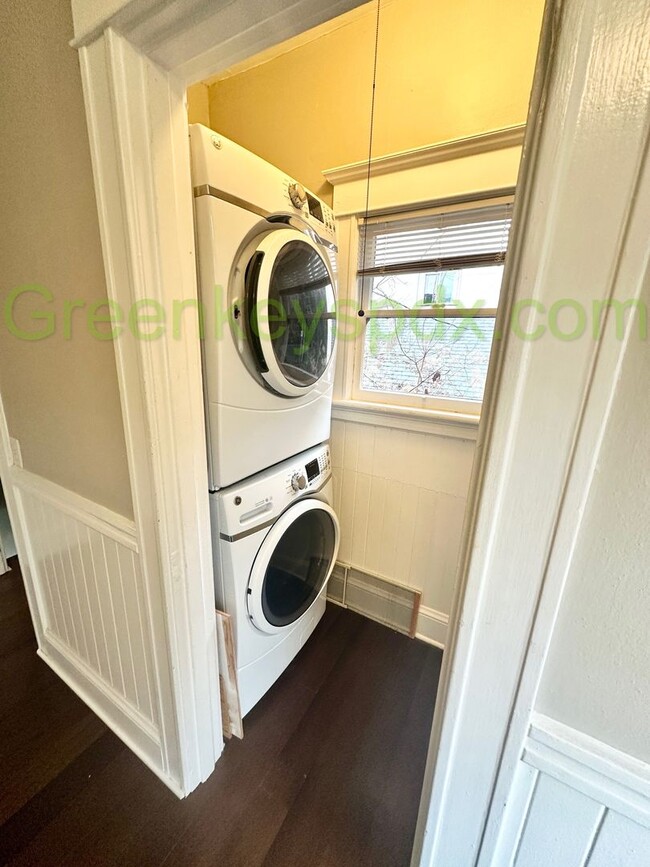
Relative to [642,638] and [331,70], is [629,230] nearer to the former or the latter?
[642,638]

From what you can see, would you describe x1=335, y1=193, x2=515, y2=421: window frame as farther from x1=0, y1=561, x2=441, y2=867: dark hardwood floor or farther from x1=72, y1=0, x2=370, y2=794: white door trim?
x1=0, y1=561, x2=441, y2=867: dark hardwood floor

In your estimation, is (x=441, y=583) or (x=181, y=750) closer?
(x=181, y=750)

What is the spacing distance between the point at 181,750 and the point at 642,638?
1.22m

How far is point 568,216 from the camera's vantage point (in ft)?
1.23

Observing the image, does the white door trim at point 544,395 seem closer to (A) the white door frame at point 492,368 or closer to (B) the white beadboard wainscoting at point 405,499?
(A) the white door frame at point 492,368

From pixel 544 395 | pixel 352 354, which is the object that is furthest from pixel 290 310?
pixel 544 395

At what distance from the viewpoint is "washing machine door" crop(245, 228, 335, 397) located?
0.97 meters

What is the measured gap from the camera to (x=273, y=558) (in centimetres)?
123

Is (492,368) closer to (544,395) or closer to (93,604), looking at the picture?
(544,395)

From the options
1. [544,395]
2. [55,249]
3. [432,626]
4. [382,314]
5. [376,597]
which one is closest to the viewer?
[544,395]

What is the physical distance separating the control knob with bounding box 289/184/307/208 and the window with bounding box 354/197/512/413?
1.39 ft

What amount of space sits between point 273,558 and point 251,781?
0.69 metres

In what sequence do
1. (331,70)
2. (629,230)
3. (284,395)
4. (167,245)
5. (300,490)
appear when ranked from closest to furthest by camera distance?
(629,230) < (167,245) < (284,395) < (300,490) < (331,70)

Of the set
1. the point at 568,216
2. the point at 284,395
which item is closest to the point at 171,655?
the point at 284,395
